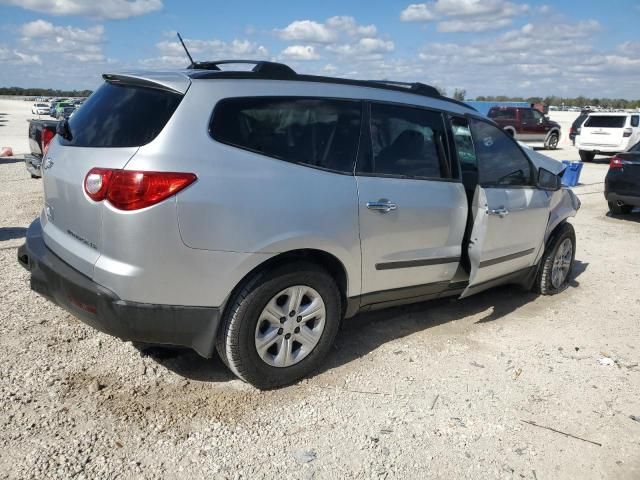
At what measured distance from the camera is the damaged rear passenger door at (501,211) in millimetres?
4160

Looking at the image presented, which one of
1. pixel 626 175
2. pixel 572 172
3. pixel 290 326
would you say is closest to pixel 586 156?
pixel 572 172

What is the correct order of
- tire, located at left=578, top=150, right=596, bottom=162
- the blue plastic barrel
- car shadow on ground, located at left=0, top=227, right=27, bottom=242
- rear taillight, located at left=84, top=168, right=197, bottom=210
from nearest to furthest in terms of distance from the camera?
rear taillight, located at left=84, top=168, right=197, bottom=210, car shadow on ground, located at left=0, top=227, right=27, bottom=242, the blue plastic barrel, tire, located at left=578, top=150, right=596, bottom=162

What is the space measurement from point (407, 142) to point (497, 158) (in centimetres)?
105

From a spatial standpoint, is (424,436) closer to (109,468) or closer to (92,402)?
(109,468)

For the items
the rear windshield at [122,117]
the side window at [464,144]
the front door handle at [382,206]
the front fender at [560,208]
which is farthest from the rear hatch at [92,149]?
the front fender at [560,208]

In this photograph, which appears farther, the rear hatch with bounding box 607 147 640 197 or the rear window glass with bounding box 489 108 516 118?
the rear window glass with bounding box 489 108 516 118

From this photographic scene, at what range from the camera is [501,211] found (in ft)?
14.0

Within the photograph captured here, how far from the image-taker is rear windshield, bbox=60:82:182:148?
9.34 feet

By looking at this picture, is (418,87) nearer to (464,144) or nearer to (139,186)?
(464,144)

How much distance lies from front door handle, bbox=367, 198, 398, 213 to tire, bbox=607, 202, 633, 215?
7.49 m

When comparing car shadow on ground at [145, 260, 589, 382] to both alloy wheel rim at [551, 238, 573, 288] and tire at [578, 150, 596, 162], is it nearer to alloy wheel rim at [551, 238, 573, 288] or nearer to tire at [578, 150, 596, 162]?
alloy wheel rim at [551, 238, 573, 288]

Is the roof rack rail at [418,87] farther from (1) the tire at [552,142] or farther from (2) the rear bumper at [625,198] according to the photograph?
(1) the tire at [552,142]

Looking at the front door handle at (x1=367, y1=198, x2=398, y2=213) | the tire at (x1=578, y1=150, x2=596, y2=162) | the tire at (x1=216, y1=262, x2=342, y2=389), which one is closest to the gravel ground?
the tire at (x1=216, y1=262, x2=342, y2=389)

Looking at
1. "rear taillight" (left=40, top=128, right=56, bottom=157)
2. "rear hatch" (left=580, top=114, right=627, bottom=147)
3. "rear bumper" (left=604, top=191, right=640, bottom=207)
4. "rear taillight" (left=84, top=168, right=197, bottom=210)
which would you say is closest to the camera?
"rear taillight" (left=84, top=168, right=197, bottom=210)
